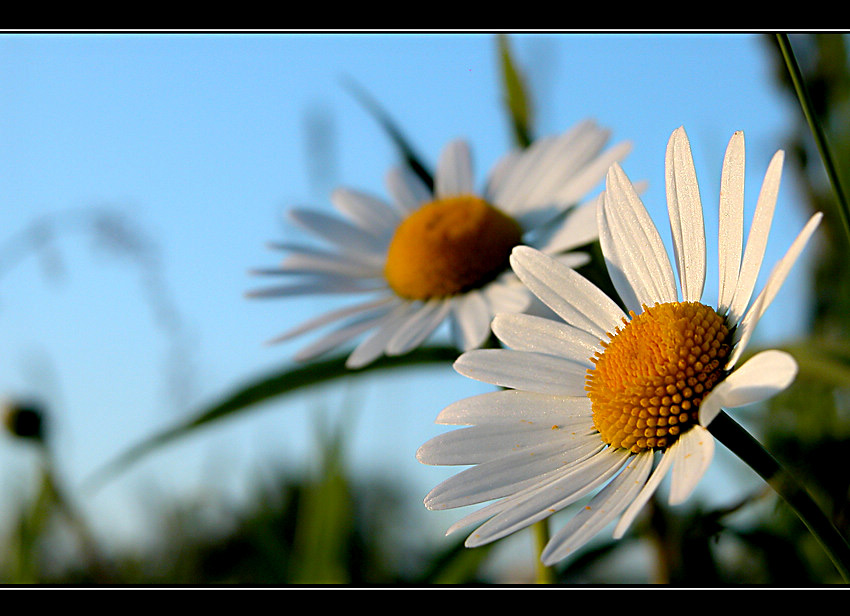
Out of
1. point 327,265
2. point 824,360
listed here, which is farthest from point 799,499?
point 327,265

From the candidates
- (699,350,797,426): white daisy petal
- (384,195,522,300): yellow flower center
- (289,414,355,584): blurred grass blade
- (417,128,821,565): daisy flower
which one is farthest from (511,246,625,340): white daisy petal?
(289,414,355,584): blurred grass blade

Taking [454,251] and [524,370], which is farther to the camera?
[454,251]

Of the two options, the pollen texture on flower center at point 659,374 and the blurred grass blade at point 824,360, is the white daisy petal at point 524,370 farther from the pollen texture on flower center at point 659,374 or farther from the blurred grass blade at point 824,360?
the blurred grass blade at point 824,360

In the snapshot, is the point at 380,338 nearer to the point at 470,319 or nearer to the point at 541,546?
the point at 470,319

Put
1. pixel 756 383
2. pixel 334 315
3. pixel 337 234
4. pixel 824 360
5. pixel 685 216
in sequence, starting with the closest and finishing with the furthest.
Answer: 1. pixel 756 383
2. pixel 685 216
3. pixel 824 360
4. pixel 334 315
5. pixel 337 234

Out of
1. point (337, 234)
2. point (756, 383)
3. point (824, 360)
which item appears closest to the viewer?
point (756, 383)

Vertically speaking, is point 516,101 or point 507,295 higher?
point 516,101

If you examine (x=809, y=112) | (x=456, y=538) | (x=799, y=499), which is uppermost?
(x=809, y=112)

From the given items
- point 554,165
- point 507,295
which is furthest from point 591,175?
point 507,295

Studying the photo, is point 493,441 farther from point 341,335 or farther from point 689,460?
point 341,335
